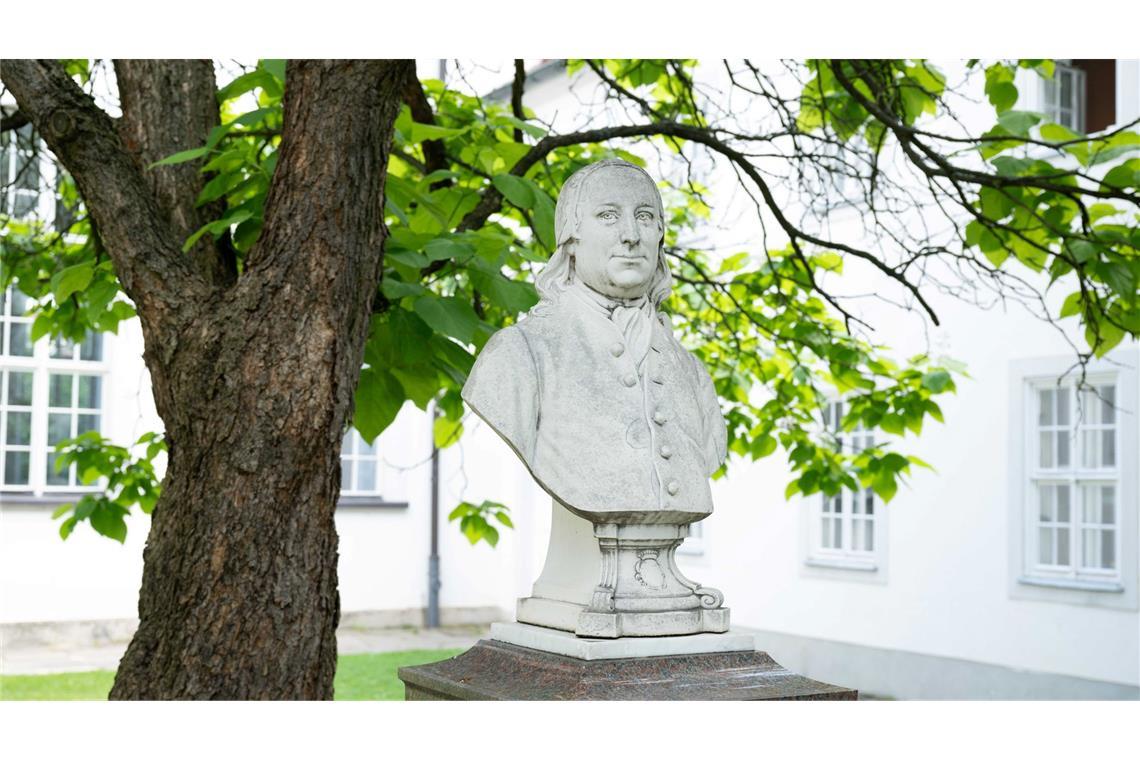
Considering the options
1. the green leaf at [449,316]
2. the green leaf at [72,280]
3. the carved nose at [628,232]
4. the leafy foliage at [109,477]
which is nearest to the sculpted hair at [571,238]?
the carved nose at [628,232]

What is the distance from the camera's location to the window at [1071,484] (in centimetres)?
1109

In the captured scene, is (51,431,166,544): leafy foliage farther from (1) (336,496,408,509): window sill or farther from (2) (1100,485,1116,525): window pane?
(1) (336,496,408,509): window sill

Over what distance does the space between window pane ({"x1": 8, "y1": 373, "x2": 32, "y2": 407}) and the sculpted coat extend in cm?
1320

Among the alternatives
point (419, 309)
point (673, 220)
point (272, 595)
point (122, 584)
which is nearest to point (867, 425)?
point (673, 220)

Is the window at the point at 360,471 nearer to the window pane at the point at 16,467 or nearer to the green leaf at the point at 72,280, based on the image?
the window pane at the point at 16,467

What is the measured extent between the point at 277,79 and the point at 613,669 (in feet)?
6.67

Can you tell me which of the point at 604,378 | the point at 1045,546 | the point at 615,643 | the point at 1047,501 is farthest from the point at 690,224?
the point at 1045,546

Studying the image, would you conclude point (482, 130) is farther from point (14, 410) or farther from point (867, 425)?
point (14, 410)

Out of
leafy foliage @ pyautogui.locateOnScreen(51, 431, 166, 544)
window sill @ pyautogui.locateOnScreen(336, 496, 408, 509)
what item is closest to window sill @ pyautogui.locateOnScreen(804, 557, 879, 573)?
window sill @ pyautogui.locateOnScreen(336, 496, 408, 509)

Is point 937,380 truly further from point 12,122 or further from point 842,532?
point 842,532

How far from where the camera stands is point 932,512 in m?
12.0

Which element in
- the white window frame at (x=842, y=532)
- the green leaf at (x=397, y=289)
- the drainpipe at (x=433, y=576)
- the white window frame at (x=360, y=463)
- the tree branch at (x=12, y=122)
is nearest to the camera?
the green leaf at (x=397, y=289)

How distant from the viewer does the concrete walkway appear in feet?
41.0
